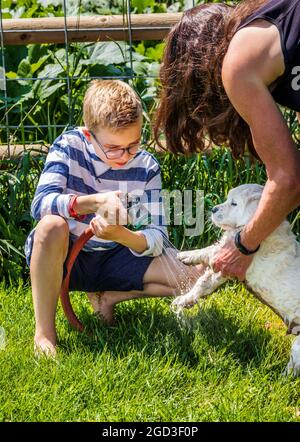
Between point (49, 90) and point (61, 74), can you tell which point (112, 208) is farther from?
point (61, 74)

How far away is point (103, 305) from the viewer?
12.5 ft

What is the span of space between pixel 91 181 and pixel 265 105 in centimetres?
99

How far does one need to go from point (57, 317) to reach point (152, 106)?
4.59 feet

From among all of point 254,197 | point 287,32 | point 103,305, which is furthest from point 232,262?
point 287,32

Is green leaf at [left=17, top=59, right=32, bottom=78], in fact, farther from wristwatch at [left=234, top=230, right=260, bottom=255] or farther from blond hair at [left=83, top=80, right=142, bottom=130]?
wristwatch at [left=234, top=230, right=260, bottom=255]

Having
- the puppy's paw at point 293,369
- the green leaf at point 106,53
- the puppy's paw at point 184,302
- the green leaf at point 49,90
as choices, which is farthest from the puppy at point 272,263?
the green leaf at point 106,53

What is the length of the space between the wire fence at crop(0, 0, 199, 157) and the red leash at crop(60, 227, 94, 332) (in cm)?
98

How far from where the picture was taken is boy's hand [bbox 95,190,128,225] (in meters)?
3.23

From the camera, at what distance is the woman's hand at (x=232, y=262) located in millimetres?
3318

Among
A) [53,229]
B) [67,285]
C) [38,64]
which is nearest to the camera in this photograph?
[53,229]

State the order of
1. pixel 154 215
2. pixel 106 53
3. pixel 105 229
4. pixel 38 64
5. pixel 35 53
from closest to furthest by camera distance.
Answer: pixel 105 229 → pixel 154 215 → pixel 106 53 → pixel 38 64 → pixel 35 53

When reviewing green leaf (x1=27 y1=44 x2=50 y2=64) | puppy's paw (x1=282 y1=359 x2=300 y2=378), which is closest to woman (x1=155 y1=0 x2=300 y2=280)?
puppy's paw (x1=282 y1=359 x2=300 y2=378)

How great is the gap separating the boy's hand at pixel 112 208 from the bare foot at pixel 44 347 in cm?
54

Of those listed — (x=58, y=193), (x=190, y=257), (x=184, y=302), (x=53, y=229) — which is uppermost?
(x=58, y=193)
